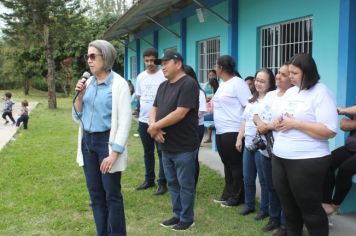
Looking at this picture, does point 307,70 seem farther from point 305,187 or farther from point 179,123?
point 179,123

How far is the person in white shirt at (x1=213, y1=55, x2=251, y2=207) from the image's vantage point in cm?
498

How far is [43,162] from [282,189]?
5519 mm

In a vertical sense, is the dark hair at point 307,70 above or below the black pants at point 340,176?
above

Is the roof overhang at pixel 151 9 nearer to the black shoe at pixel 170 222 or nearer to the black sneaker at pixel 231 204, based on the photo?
the black sneaker at pixel 231 204

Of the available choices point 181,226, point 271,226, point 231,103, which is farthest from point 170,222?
point 231,103

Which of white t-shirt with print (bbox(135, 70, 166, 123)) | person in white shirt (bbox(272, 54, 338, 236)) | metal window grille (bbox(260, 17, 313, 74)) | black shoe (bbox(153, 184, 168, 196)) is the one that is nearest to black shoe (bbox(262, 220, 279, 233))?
person in white shirt (bbox(272, 54, 338, 236))

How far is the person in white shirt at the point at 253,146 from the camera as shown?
4523 mm

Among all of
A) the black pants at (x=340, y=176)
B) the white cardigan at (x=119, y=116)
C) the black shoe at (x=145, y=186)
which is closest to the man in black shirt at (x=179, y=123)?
the white cardigan at (x=119, y=116)

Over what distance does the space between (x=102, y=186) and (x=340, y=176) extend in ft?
7.39

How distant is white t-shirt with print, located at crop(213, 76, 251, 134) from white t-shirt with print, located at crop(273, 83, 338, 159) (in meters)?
1.46

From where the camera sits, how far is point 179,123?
4316 mm

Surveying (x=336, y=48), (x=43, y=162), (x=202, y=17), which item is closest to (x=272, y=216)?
(x=336, y=48)

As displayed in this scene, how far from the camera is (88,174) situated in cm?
386

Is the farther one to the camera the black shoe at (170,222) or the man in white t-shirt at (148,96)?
the man in white t-shirt at (148,96)
